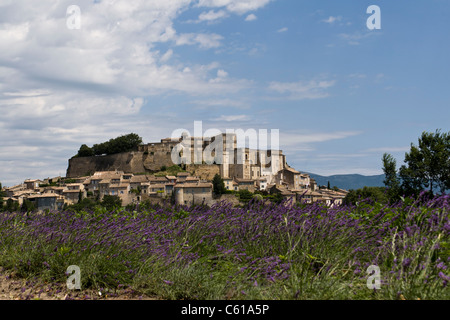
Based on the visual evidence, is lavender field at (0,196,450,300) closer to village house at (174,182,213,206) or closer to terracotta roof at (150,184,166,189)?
village house at (174,182,213,206)

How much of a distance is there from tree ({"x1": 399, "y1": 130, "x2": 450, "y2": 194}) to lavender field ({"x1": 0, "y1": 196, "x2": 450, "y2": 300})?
1064 inches

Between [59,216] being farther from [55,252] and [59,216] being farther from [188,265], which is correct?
[188,265]

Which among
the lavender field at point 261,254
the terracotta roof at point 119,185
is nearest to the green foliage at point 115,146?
the terracotta roof at point 119,185

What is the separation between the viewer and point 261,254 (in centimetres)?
486

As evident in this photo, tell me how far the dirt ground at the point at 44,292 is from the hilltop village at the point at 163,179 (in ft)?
178

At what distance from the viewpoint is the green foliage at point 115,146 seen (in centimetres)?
8524

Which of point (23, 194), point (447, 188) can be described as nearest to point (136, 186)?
point (23, 194)

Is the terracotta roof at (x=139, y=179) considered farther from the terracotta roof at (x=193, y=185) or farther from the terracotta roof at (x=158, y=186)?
the terracotta roof at (x=193, y=185)

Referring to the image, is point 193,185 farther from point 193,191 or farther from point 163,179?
point 163,179

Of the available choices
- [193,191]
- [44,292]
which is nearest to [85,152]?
[193,191]

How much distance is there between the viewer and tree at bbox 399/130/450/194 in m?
30.5

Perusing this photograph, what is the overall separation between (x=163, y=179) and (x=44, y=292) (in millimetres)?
64436
